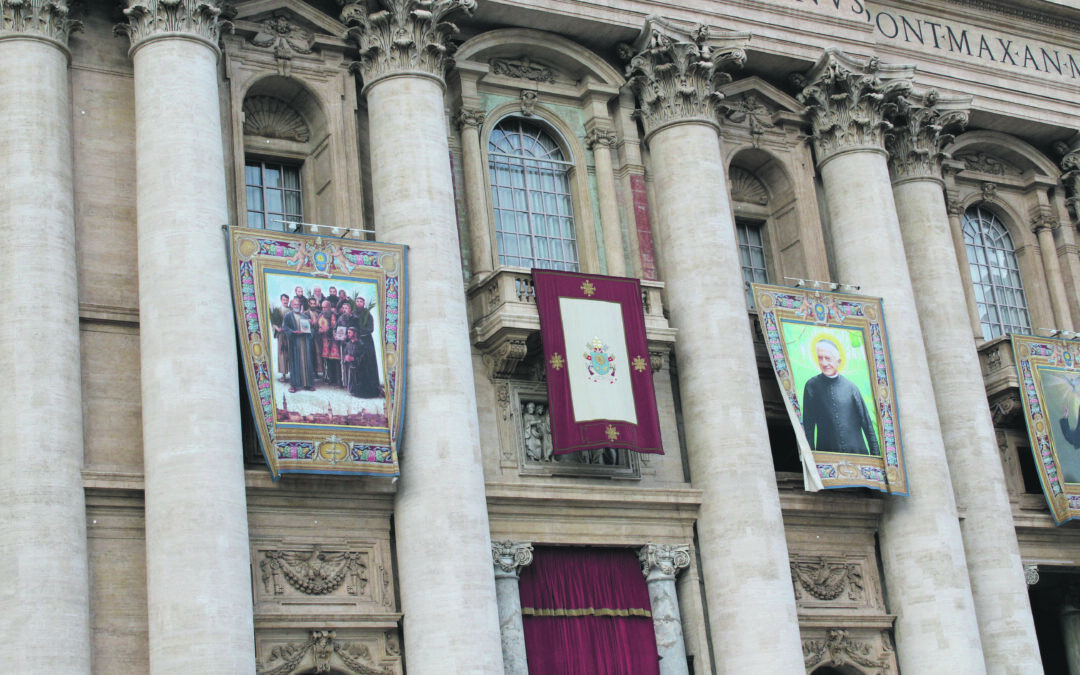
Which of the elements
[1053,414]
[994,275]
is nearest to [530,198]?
[1053,414]

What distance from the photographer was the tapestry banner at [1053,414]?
3450cm

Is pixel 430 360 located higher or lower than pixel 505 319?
lower

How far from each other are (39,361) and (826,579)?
14808 millimetres

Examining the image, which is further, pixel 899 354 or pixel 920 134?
pixel 920 134

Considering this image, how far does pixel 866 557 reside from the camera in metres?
32.3

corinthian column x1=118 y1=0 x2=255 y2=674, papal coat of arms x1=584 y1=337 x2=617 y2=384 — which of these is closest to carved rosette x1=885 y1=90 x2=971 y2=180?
papal coat of arms x1=584 y1=337 x2=617 y2=384

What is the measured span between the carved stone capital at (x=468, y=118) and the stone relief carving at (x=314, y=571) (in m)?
8.67

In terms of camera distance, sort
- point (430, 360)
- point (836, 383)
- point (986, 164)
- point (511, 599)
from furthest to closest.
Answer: point (986, 164), point (836, 383), point (511, 599), point (430, 360)

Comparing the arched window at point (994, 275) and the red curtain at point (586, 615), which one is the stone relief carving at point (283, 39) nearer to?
the red curtain at point (586, 615)

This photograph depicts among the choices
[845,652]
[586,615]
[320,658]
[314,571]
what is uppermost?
[314,571]

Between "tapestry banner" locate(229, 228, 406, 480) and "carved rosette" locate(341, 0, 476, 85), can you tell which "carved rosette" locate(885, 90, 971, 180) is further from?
"tapestry banner" locate(229, 228, 406, 480)

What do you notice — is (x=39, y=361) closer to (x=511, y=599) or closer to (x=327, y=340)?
(x=327, y=340)

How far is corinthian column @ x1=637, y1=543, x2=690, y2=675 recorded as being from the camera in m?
29.1

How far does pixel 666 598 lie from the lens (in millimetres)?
29578
